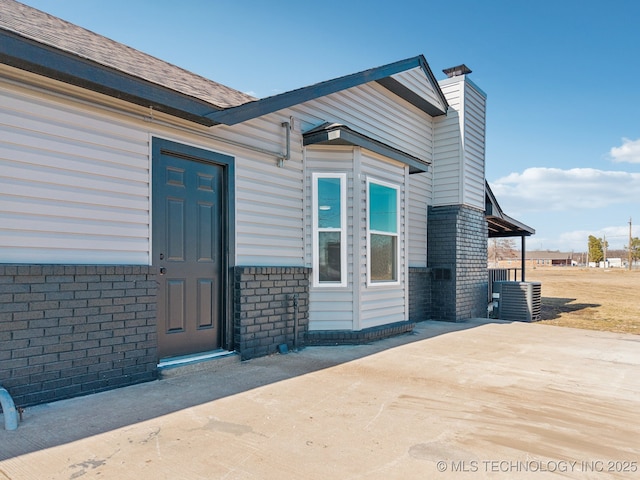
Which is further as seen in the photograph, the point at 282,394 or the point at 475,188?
the point at 475,188

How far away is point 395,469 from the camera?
2.32 m

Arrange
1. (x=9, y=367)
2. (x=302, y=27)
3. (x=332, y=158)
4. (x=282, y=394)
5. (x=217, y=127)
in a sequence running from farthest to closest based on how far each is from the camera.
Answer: (x=302, y=27) → (x=332, y=158) → (x=217, y=127) → (x=282, y=394) → (x=9, y=367)

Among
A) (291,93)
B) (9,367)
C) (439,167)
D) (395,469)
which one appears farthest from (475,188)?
(9,367)

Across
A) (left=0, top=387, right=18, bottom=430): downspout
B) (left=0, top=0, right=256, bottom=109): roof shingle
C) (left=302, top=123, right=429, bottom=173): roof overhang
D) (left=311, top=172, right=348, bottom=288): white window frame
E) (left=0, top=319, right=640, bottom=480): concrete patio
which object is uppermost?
(left=0, top=0, right=256, bottom=109): roof shingle

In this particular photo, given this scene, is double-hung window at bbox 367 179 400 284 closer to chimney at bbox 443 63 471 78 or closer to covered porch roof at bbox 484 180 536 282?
chimney at bbox 443 63 471 78

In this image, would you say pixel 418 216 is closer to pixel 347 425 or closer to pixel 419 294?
pixel 419 294

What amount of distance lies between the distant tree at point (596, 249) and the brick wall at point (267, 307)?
8918 cm

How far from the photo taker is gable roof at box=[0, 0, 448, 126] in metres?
3.11

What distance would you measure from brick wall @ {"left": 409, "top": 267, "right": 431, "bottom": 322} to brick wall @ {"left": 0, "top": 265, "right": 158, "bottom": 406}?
18.3 feet

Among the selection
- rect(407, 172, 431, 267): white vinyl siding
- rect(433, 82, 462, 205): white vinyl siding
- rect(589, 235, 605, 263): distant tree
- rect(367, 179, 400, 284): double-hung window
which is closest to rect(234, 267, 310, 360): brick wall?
rect(367, 179, 400, 284): double-hung window

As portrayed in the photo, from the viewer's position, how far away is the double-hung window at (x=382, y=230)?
644 cm

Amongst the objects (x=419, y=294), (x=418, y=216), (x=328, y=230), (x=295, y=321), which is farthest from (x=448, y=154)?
(x=295, y=321)

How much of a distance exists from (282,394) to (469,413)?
160cm

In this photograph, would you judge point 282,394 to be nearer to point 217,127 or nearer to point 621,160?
point 217,127
